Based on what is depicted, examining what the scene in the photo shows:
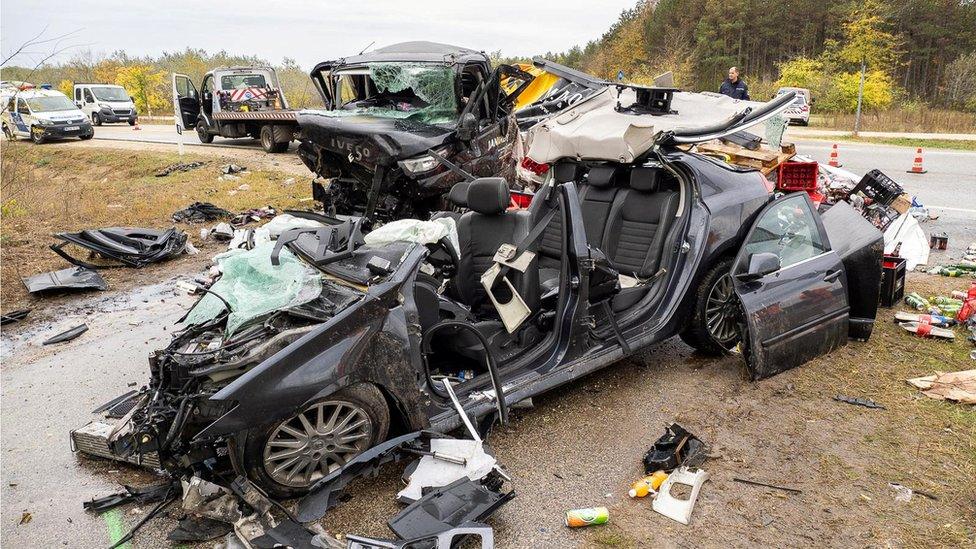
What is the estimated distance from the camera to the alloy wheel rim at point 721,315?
4.98 m

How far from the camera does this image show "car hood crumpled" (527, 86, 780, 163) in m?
4.92

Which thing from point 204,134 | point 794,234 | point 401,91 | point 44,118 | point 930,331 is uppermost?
point 401,91

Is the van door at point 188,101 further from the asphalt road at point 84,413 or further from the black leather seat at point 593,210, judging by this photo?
the black leather seat at point 593,210

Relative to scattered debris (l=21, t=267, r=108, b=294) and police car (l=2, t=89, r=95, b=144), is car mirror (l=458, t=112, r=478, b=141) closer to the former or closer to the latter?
scattered debris (l=21, t=267, r=108, b=294)

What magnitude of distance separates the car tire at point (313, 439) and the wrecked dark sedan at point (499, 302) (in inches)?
0.4

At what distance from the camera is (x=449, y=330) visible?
3910 mm

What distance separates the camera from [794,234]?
196 inches

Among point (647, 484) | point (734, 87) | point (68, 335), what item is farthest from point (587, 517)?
point (734, 87)

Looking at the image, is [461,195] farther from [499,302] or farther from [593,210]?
[593,210]

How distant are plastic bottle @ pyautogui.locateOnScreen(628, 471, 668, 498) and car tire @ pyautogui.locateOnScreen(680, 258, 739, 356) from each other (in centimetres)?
163

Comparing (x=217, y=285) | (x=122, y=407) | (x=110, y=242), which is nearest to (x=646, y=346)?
(x=217, y=285)

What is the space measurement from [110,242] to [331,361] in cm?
675

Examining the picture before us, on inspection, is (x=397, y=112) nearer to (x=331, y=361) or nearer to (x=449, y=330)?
(x=449, y=330)

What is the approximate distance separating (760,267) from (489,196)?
192 cm
